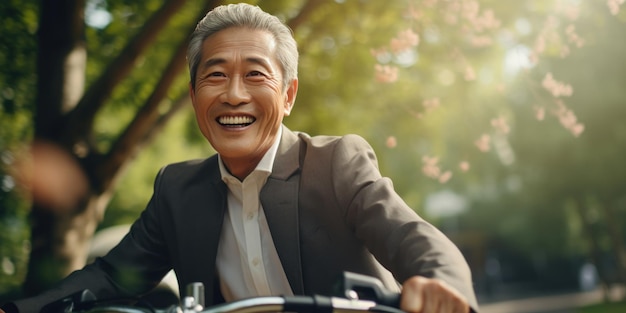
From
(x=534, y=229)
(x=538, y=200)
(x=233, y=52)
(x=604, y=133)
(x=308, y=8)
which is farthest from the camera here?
(x=534, y=229)

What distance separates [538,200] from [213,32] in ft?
74.7

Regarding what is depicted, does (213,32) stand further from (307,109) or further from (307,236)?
(307,109)

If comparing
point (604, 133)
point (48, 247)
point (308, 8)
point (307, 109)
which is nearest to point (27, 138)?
point (48, 247)

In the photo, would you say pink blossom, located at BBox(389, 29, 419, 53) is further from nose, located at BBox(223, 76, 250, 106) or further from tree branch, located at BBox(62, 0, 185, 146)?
nose, located at BBox(223, 76, 250, 106)

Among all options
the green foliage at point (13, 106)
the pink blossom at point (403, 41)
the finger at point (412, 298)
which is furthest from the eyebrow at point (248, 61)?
the green foliage at point (13, 106)

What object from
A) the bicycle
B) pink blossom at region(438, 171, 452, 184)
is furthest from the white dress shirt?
pink blossom at region(438, 171, 452, 184)

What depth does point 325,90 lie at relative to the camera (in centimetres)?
809

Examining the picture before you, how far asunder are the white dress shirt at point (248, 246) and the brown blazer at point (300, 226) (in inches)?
1.7

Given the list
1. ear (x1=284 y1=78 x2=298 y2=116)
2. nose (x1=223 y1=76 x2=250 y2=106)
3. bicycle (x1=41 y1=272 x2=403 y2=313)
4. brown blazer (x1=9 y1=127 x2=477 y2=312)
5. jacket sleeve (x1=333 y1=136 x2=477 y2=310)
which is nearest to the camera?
bicycle (x1=41 y1=272 x2=403 y2=313)

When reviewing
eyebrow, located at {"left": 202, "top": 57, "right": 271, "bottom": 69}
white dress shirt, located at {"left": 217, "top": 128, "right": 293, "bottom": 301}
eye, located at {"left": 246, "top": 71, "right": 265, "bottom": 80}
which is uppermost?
eyebrow, located at {"left": 202, "top": 57, "right": 271, "bottom": 69}

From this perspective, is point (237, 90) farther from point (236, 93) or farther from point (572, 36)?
point (572, 36)

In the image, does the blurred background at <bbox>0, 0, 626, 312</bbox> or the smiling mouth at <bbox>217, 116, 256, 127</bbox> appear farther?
the blurred background at <bbox>0, 0, 626, 312</bbox>

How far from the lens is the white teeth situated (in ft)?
8.10

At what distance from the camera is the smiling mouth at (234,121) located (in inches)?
97.2
